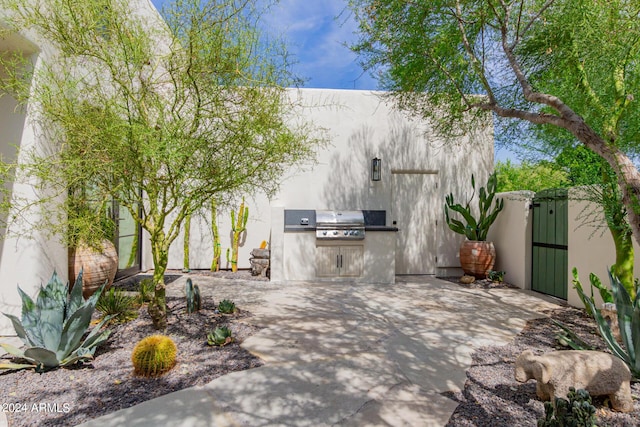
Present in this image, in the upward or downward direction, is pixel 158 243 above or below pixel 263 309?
above

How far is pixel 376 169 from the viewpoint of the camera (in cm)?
697

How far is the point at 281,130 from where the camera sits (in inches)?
126

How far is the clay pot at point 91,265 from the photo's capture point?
384cm

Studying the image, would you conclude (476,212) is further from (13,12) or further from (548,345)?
(13,12)

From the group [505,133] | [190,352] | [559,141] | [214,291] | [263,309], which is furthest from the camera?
[214,291]

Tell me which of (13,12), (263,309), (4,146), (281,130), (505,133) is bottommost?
(263,309)

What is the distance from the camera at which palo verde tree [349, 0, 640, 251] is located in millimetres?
2670

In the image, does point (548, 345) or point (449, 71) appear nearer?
point (548, 345)

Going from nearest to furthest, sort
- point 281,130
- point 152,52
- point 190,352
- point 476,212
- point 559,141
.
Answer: point 190,352, point 152,52, point 281,130, point 559,141, point 476,212

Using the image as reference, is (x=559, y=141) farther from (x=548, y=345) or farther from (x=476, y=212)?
(x=476, y=212)

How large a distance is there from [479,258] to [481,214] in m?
0.88

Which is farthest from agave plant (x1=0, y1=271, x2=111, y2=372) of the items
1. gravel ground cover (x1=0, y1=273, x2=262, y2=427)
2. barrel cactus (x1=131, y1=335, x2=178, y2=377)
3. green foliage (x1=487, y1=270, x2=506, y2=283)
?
green foliage (x1=487, y1=270, x2=506, y2=283)

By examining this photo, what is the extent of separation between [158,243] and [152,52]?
1754 millimetres

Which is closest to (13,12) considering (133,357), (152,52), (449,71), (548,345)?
(152,52)
